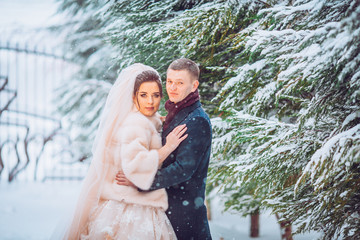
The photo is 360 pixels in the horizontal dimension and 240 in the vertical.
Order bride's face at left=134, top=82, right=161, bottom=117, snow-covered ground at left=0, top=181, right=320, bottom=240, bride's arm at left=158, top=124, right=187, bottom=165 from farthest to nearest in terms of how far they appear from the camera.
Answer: snow-covered ground at left=0, top=181, right=320, bottom=240 → bride's face at left=134, top=82, right=161, bottom=117 → bride's arm at left=158, top=124, right=187, bottom=165

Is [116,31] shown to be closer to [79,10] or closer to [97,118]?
[97,118]

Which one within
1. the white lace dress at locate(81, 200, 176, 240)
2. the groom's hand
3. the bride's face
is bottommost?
the white lace dress at locate(81, 200, 176, 240)

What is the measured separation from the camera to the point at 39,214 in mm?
6387

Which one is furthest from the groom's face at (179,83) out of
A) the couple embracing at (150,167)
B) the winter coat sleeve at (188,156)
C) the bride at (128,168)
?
the winter coat sleeve at (188,156)

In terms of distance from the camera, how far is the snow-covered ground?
517cm

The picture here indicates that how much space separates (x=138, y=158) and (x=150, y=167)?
11 centimetres

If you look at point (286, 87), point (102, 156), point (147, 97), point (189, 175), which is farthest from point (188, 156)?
point (286, 87)

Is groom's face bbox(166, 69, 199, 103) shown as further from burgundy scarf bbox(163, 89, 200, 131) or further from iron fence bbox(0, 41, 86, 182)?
iron fence bbox(0, 41, 86, 182)

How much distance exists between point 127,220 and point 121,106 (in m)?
0.84

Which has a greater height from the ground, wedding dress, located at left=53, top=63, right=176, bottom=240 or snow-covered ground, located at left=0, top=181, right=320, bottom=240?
wedding dress, located at left=53, top=63, right=176, bottom=240

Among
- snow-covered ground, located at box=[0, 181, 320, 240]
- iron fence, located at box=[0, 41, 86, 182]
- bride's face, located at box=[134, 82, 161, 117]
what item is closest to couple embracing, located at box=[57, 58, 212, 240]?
bride's face, located at box=[134, 82, 161, 117]

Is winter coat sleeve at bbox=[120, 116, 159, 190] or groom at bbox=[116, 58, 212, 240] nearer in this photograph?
winter coat sleeve at bbox=[120, 116, 159, 190]

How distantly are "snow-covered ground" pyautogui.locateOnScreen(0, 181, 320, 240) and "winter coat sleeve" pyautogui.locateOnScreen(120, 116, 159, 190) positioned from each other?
2363 mm

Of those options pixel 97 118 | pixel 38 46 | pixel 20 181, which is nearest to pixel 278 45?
pixel 97 118
